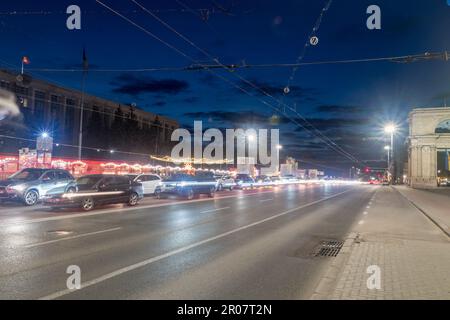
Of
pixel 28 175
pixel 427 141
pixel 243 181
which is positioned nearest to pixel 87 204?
pixel 28 175

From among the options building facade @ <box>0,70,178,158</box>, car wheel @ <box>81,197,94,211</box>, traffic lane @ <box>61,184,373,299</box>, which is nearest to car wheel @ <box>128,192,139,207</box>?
car wheel @ <box>81,197,94,211</box>

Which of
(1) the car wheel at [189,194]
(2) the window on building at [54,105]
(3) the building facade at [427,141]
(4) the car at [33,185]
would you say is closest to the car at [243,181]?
(1) the car wheel at [189,194]

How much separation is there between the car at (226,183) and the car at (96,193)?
19.5 meters

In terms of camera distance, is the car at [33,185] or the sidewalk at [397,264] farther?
the car at [33,185]

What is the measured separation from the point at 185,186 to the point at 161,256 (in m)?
18.3

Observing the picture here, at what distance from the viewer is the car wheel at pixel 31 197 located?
19.9 metres

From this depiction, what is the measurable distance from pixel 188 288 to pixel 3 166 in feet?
86.6

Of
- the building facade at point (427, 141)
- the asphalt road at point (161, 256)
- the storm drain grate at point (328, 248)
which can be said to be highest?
the building facade at point (427, 141)

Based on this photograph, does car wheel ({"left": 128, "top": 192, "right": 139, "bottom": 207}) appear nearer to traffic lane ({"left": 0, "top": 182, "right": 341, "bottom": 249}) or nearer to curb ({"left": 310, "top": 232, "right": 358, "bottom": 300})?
traffic lane ({"left": 0, "top": 182, "right": 341, "bottom": 249})

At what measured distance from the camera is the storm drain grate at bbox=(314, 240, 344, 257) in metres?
9.53

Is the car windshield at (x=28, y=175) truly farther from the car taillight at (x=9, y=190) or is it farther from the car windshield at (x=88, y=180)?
the car windshield at (x=88, y=180)

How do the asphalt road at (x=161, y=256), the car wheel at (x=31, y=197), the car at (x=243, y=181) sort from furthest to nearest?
the car at (x=243, y=181) < the car wheel at (x=31, y=197) < the asphalt road at (x=161, y=256)
